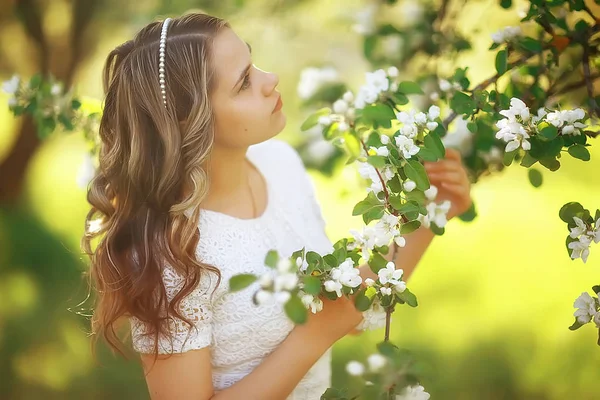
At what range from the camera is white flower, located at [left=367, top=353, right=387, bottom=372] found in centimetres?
98

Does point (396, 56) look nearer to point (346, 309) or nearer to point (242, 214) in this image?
point (242, 214)

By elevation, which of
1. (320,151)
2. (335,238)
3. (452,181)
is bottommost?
(335,238)

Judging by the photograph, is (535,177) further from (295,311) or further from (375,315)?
(295,311)

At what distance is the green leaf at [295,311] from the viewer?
878mm

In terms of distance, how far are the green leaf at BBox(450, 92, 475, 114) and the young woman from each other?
352mm

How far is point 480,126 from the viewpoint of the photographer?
1556 mm

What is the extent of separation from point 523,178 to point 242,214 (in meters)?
1.86

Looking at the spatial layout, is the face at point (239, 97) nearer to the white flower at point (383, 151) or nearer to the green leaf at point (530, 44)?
the white flower at point (383, 151)

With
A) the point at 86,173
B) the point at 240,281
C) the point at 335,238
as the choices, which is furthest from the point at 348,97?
the point at 335,238

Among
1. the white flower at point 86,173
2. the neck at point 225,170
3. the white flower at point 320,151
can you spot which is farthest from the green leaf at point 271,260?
the white flower at point 320,151

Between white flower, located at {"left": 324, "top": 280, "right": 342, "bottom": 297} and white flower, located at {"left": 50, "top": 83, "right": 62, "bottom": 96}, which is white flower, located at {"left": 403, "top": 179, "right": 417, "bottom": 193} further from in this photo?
white flower, located at {"left": 50, "top": 83, "right": 62, "bottom": 96}

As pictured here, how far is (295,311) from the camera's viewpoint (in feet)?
2.90

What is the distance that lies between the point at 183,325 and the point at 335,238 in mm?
1606

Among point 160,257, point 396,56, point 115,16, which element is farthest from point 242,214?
point 115,16
